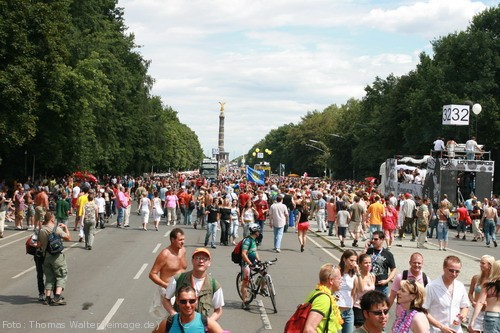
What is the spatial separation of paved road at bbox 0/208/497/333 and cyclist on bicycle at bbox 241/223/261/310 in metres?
0.32

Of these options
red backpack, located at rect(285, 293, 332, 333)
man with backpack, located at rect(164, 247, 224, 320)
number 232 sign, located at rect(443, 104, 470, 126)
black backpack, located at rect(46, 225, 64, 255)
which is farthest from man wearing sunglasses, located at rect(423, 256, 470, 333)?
number 232 sign, located at rect(443, 104, 470, 126)

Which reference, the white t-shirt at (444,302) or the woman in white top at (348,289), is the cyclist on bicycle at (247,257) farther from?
the white t-shirt at (444,302)

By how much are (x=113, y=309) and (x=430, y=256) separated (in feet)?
38.9

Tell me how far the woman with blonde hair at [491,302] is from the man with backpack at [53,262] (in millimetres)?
7492

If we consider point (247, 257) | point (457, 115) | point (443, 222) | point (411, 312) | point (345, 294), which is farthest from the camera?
point (457, 115)

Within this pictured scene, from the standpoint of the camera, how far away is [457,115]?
42.3m

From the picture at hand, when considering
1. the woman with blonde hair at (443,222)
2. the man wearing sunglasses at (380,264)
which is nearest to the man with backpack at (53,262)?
the man wearing sunglasses at (380,264)

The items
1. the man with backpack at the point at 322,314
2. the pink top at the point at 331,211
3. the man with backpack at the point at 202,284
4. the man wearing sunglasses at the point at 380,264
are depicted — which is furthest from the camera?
the pink top at the point at 331,211

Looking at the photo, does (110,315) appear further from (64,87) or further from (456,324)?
(64,87)

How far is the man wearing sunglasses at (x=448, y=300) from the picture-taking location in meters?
7.77

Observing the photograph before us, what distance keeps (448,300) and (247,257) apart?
5.95 metres

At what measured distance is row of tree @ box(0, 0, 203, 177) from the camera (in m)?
33.4

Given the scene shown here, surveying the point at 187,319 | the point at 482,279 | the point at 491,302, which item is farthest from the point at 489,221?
the point at 187,319

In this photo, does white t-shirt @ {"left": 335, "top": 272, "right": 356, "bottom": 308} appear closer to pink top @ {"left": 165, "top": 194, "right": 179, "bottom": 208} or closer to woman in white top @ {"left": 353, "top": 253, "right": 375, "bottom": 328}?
woman in white top @ {"left": 353, "top": 253, "right": 375, "bottom": 328}
